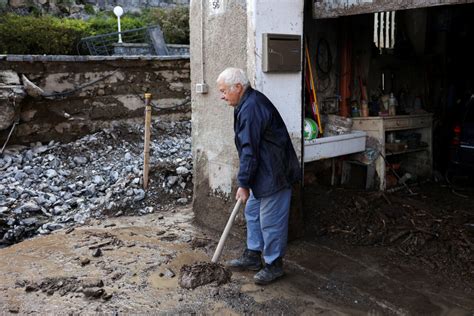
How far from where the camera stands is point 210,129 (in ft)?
18.0

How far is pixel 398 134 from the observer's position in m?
7.25

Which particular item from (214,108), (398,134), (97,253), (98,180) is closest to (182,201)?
(98,180)

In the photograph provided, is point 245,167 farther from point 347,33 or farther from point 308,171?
point 347,33

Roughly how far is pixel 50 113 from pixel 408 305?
7.45 meters

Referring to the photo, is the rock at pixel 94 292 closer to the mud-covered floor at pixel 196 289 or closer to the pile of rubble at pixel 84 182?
the mud-covered floor at pixel 196 289

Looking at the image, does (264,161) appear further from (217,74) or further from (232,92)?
(217,74)

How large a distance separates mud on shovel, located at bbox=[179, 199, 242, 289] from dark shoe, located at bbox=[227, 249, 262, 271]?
160 mm

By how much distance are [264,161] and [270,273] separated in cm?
104

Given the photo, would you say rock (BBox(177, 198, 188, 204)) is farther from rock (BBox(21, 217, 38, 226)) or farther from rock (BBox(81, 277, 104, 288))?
rock (BBox(81, 277, 104, 288))

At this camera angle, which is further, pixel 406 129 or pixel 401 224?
pixel 406 129

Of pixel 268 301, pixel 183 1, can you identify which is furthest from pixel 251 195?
pixel 183 1

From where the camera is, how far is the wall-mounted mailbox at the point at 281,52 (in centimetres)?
469

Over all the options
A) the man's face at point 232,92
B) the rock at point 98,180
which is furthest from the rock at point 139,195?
the man's face at point 232,92

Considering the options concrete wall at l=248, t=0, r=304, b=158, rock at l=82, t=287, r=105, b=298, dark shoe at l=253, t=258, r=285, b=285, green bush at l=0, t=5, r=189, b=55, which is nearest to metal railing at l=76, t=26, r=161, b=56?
green bush at l=0, t=5, r=189, b=55
